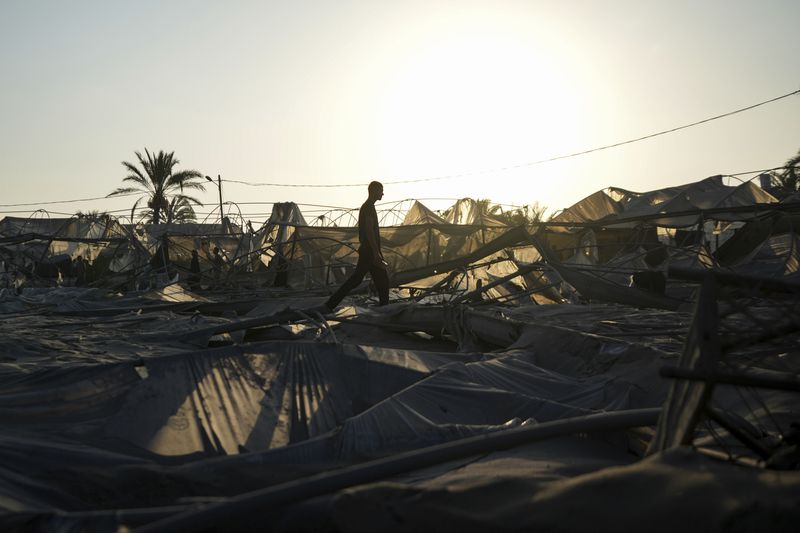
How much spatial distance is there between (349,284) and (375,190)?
104cm

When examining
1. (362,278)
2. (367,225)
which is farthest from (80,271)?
(362,278)

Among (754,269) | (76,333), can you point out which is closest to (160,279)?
(76,333)

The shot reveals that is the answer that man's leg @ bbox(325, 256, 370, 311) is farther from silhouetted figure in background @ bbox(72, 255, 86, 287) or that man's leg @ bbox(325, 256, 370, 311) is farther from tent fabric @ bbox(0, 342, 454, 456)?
silhouetted figure in background @ bbox(72, 255, 86, 287)

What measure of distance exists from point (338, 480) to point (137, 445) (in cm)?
154

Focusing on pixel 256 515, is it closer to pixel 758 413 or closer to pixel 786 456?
pixel 786 456

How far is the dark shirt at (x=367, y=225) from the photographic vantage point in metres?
7.26

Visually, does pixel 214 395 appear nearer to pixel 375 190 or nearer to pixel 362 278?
pixel 362 278

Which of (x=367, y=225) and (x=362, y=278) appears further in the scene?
(x=367, y=225)

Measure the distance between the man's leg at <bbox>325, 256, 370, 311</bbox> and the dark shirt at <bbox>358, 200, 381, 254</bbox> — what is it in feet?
0.59

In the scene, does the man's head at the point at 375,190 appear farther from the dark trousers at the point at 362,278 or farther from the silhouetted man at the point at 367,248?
the dark trousers at the point at 362,278

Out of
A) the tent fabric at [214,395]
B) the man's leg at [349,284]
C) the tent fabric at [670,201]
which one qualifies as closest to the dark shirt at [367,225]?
the man's leg at [349,284]

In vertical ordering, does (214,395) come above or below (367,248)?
below

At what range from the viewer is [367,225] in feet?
24.0

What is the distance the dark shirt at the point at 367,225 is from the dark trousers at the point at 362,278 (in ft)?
0.30
